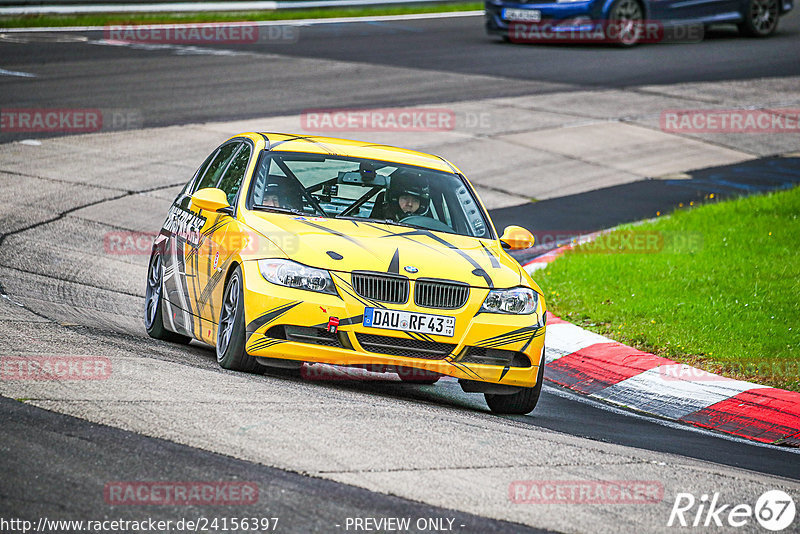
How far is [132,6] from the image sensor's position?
2914 centimetres

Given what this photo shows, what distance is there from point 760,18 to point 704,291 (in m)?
20.4

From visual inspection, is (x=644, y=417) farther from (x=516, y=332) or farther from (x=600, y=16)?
(x=600, y=16)

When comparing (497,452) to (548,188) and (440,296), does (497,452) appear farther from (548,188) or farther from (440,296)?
(548,188)

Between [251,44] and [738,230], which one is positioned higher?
[251,44]

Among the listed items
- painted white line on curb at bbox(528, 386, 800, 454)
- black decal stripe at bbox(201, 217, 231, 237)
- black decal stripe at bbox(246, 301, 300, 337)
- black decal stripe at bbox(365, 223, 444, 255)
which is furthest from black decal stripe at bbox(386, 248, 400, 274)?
painted white line on curb at bbox(528, 386, 800, 454)

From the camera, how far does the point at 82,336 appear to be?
7.93 meters

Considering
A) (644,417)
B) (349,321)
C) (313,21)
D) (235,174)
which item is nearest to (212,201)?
(235,174)

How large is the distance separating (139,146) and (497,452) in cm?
1225

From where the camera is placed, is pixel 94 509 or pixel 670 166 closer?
pixel 94 509

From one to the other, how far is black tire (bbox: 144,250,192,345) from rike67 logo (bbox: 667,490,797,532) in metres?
4.67

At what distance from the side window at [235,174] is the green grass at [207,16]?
19675 millimetres

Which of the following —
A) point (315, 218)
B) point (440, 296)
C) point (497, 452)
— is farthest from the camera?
point (315, 218)

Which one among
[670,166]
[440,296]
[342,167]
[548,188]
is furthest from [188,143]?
[440,296]

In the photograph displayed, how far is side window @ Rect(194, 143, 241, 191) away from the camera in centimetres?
920
